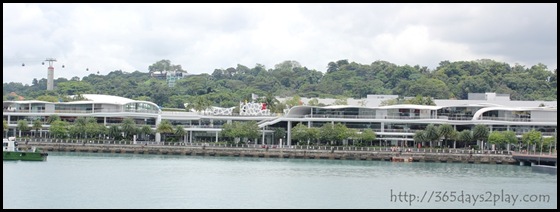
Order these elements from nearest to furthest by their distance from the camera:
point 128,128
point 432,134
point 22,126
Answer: point 432,134 → point 128,128 → point 22,126

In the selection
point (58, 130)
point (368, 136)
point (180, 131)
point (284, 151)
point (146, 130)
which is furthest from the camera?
point (146, 130)

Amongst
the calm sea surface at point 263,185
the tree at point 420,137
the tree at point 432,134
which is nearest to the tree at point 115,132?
the calm sea surface at point 263,185

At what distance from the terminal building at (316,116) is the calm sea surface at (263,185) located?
1282 cm

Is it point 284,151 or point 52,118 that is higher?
point 52,118

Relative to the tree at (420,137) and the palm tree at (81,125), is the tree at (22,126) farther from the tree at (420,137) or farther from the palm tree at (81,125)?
the tree at (420,137)

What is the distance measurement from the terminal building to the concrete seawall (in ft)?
23.1

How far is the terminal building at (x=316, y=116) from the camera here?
72312 mm

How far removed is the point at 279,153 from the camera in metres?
67.0

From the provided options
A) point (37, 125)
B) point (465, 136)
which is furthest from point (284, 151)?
point (37, 125)

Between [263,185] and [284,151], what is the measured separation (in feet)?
81.7

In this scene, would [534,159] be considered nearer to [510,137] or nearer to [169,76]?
[510,137]

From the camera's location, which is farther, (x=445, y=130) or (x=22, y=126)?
(x=22, y=126)

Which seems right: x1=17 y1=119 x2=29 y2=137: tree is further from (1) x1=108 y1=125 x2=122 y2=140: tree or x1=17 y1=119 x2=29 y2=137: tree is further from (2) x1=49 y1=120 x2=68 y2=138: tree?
(1) x1=108 y1=125 x2=122 y2=140: tree

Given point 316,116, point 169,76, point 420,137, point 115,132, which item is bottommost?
point 115,132
